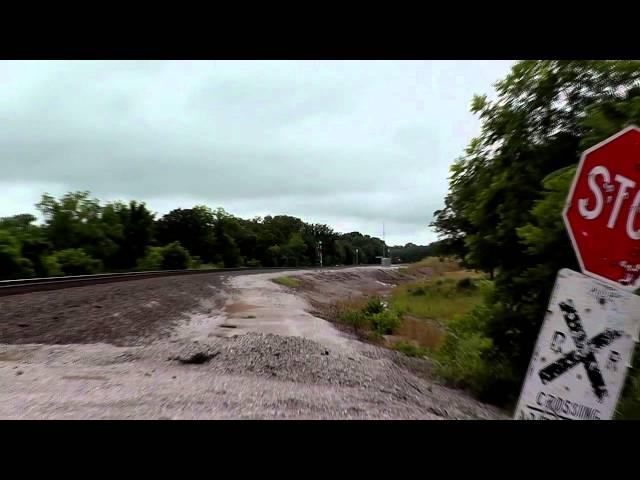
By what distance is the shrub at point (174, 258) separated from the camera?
52.8m

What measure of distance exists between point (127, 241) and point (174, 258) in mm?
5351

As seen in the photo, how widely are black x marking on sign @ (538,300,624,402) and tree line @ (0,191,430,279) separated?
26.7m

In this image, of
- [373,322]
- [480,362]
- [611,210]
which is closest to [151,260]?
[373,322]

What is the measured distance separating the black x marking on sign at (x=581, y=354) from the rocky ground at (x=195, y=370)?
2377mm

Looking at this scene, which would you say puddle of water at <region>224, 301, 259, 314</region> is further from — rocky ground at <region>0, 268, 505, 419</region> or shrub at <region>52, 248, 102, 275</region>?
shrub at <region>52, 248, 102, 275</region>

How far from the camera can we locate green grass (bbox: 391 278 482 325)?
78.2 ft

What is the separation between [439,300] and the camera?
31438 mm

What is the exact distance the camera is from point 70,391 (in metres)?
5.99
